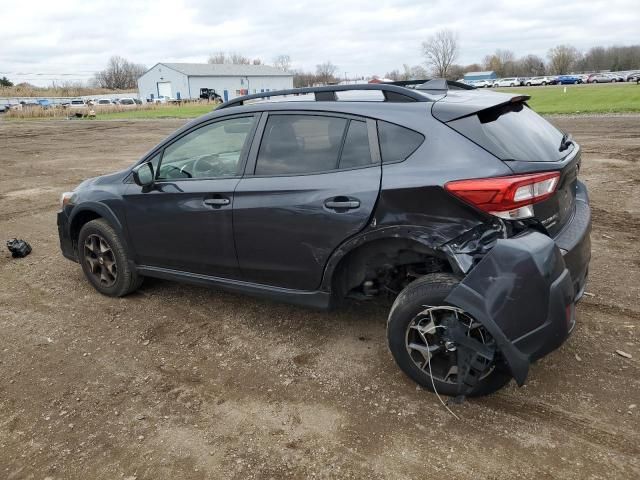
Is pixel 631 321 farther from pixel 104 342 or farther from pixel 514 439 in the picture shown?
pixel 104 342

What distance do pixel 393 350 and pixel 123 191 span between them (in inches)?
109

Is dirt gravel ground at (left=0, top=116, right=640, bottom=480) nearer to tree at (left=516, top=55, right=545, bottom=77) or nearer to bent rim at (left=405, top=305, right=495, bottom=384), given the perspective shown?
bent rim at (left=405, top=305, right=495, bottom=384)

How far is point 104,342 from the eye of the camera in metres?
4.16

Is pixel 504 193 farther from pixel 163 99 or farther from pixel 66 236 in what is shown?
pixel 163 99

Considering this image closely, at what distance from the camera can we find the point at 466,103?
3359 millimetres

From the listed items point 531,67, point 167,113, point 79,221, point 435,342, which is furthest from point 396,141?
point 531,67

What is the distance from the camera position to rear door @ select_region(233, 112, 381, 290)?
11.0 feet

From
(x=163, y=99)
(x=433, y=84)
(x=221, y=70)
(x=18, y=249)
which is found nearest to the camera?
(x=433, y=84)

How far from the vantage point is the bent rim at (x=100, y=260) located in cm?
488

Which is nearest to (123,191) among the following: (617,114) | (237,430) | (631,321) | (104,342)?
(104,342)

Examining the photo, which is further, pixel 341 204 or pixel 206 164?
pixel 206 164

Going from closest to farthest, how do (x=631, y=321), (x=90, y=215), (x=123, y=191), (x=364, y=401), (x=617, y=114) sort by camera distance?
(x=364, y=401) < (x=631, y=321) < (x=123, y=191) < (x=90, y=215) < (x=617, y=114)

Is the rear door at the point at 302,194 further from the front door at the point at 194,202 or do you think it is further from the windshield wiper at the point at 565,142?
the windshield wiper at the point at 565,142

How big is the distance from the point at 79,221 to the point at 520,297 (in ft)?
13.5
